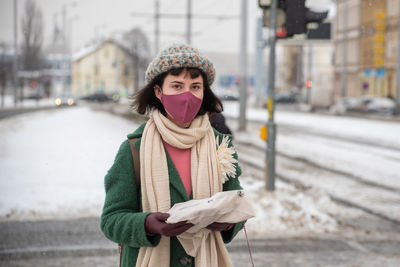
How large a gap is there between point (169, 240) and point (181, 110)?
0.56m

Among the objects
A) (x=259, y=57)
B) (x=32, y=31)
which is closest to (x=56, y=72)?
(x=32, y=31)

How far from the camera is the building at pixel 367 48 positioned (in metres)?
53.2

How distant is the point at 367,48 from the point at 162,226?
209 ft

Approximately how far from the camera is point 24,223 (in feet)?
26.0

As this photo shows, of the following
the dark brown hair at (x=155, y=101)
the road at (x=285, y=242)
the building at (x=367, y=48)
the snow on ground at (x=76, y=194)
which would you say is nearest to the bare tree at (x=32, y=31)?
the building at (x=367, y=48)

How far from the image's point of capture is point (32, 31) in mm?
57938

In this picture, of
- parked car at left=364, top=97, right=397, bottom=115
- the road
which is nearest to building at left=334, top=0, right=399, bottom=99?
parked car at left=364, top=97, right=397, bottom=115

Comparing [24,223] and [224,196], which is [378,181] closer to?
[24,223]

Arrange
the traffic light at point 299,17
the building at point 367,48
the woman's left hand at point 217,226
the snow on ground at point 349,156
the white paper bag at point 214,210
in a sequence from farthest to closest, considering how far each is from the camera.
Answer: the building at point 367,48 < the snow on ground at point 349,156 < the traffic light at point 299,17 < the woman's left hand at point 217,226 < the white paper bag at point 214,210

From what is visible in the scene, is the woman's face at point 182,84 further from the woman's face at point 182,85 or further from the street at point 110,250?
the street at point 110,250

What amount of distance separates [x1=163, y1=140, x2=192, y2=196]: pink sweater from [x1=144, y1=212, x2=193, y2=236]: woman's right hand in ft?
0.74

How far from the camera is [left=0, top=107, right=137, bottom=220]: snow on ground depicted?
28.5 ft

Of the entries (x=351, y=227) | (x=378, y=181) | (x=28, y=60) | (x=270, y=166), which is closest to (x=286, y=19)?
(x=270, y=166)

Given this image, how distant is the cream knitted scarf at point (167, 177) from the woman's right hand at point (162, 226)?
89mm
